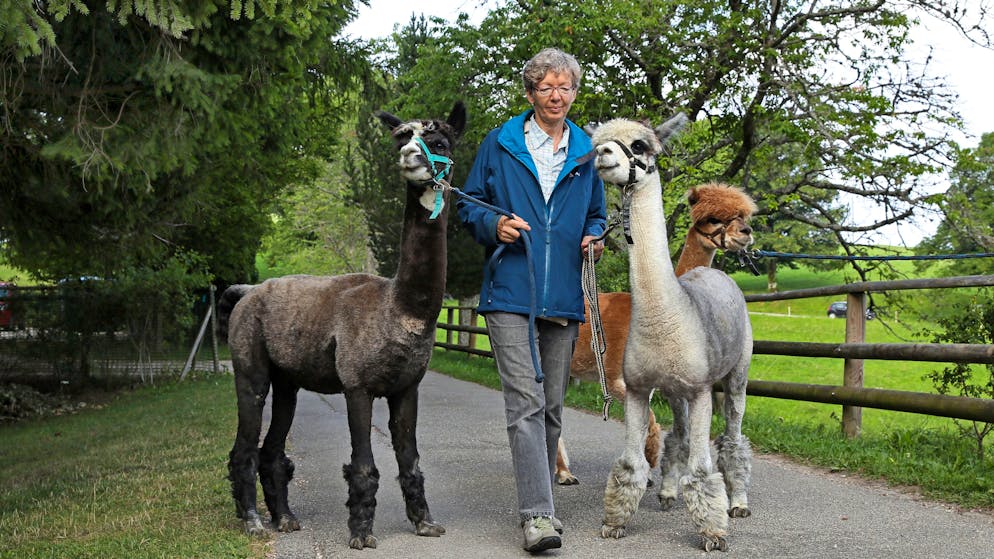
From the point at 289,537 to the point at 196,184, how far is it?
308 inches

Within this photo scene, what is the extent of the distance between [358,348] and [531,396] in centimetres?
96

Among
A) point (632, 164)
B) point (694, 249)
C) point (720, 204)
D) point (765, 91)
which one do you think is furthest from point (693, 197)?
point (765, 91)

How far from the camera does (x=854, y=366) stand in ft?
27.1

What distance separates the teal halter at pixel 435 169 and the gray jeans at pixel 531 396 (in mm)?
671

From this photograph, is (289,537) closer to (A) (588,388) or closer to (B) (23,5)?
(B) (23,5)

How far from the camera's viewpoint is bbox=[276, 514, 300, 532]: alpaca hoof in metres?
5.35

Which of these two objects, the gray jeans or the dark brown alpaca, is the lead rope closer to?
the gray jeans

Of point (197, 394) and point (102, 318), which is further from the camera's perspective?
point (102, 318)

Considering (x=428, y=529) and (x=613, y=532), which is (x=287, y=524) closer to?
(x=428, y=529)

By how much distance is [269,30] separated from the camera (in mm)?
8117

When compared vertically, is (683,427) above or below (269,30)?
below

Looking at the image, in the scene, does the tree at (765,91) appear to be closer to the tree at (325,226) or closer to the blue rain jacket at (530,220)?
the blue rain jacket at (530,220)

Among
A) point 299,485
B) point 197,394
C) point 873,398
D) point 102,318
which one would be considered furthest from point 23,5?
point 102,318

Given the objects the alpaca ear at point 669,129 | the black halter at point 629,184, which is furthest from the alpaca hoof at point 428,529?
the alpaca ear at point 669,129
